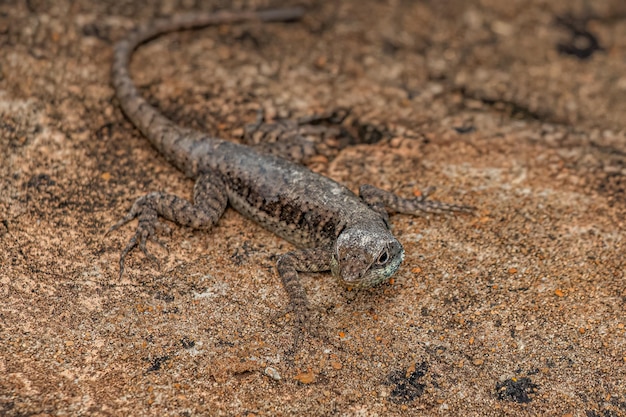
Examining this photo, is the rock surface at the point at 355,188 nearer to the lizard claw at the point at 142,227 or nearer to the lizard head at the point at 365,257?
the lizard claw at the point at 142,227

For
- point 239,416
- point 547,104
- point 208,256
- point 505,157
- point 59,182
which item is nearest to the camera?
point 239,416

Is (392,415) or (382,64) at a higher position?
(382,64)

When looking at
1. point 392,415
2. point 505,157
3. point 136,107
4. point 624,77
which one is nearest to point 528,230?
point 505,157

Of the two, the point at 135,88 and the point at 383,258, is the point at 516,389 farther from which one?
the point at 135,88

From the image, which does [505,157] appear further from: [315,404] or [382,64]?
[315,404]

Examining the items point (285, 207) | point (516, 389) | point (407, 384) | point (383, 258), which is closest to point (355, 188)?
point (285, 207)

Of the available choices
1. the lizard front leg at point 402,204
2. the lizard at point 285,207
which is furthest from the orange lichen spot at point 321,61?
the lizard front leg at point 402,204
